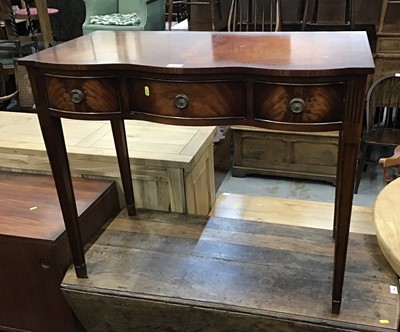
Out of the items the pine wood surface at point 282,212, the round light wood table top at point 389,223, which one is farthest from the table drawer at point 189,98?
the pine wood surface at point 282,212

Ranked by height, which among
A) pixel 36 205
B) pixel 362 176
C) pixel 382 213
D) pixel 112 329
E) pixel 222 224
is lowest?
pixel 362 176

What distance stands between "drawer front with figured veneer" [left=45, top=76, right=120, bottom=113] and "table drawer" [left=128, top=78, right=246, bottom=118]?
0.06 m

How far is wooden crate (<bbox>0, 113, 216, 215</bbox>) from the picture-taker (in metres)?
1.75

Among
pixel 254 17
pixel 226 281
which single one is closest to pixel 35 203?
pixel 226 281

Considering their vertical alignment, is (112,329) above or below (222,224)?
below

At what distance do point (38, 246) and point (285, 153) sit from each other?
219 centimetres

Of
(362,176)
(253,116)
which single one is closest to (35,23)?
(362,176)

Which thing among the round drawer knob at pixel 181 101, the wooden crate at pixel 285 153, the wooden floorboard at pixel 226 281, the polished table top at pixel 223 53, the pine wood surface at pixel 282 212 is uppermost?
the polished table top at pixel 223 53

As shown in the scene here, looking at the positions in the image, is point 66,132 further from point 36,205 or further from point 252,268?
point 252,268

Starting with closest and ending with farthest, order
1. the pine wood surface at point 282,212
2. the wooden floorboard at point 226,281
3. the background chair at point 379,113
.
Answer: the wooden floorboard at point 226,281, the pine wood surface at point 282,212, the background chair at point 379,113

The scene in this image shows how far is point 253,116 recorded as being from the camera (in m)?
1.15

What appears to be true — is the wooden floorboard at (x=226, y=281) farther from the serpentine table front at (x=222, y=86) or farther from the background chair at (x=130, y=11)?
the background chair at (x=130, y=11)

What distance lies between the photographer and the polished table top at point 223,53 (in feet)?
3.50

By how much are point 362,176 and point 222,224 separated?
192 centimetres
